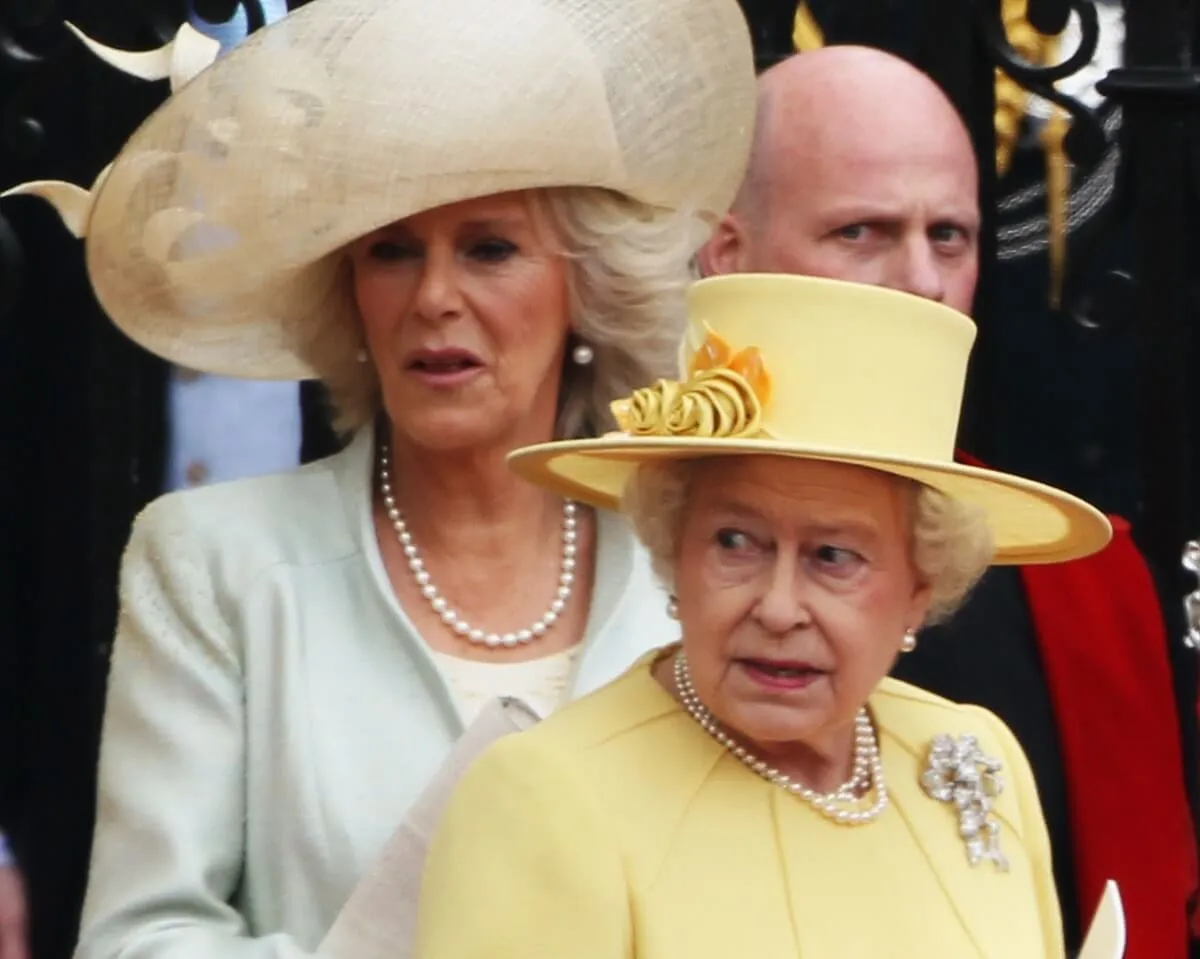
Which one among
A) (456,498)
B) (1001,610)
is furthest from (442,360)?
(1001,610)

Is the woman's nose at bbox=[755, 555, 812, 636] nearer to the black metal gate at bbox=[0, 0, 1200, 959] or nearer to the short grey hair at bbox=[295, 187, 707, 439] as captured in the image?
the short grey hair at bbox=[295, 187, 707, 439]

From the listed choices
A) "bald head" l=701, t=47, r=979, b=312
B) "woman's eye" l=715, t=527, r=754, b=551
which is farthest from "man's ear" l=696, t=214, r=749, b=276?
"woman's eye" l=715, t=527, r=754, b=551

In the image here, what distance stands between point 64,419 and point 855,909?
5.50 feet

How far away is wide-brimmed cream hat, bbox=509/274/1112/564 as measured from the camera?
2096mm

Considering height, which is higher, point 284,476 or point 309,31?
point 309,31

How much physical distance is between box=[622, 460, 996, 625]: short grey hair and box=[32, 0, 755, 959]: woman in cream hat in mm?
415

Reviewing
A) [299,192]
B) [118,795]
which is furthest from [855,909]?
[299,192]

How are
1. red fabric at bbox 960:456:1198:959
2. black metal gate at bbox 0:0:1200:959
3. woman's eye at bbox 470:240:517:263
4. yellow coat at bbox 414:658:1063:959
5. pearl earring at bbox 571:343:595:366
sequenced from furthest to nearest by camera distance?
black metal gate at bbox 0:0:1200:959 < red fabric at bbox 960:456:1198:959 < pearl earring at bbox 571:343:595:366 < woman's eye at bbox 470:240:517:263 < yellow coat at bbox 414:658:1063:959

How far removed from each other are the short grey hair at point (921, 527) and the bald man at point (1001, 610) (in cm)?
69

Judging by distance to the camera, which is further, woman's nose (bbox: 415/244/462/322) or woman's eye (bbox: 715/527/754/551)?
woman's nose (bbox: 415/244/462/322)

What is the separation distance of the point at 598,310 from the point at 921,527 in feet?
2.15

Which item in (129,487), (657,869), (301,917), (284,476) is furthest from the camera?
(129,487)

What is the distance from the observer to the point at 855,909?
2098 millimetres

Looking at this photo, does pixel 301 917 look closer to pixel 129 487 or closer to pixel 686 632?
pixel 686 632
